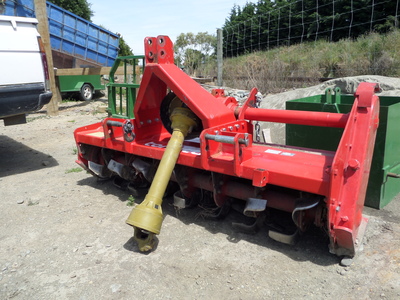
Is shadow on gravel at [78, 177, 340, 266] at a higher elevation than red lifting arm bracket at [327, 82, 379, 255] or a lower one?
lower

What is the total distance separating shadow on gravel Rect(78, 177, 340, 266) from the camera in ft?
8.77

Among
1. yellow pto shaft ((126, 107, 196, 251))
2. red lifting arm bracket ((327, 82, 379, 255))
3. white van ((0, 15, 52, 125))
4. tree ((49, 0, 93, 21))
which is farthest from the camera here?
tree ((49, 0, 93, 21))

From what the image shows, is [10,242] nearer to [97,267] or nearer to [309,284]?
[97,267]

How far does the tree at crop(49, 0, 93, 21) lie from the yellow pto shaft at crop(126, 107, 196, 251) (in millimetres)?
37690

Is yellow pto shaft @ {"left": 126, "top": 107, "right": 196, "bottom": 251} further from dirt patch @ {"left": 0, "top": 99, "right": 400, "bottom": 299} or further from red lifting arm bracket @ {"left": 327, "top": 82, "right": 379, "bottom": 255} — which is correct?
red lifting arm bracket @ {"left": 327, "top": 82, "right": 379, "bottom": 255}

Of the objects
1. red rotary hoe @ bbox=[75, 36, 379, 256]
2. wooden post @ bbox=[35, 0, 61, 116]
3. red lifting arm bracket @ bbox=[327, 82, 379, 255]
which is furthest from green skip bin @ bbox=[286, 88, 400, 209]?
wooden post @ bbox=[35, 0, 61, 116]

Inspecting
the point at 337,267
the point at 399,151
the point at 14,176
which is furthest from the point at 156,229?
the point at 14,176

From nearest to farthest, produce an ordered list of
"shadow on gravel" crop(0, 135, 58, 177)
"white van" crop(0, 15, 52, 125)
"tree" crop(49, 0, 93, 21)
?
"white van" crop(0, 15, 52, 125) < "shadow on gravel" crop(0, 135, 58, 177) < "tree" crop(49, 0, 93, 21)

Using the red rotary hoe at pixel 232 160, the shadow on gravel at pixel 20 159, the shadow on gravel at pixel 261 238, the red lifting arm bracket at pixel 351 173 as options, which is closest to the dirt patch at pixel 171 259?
the shadow on gravel at pixel 261 238

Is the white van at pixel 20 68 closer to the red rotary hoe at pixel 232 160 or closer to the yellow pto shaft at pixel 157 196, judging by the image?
the red rotary hoe at pixel 232 160

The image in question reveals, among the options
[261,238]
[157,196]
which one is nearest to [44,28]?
[157,196]

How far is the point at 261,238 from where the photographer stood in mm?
2961

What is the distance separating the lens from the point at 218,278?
2496 mm

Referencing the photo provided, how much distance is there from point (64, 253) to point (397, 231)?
104 inches
